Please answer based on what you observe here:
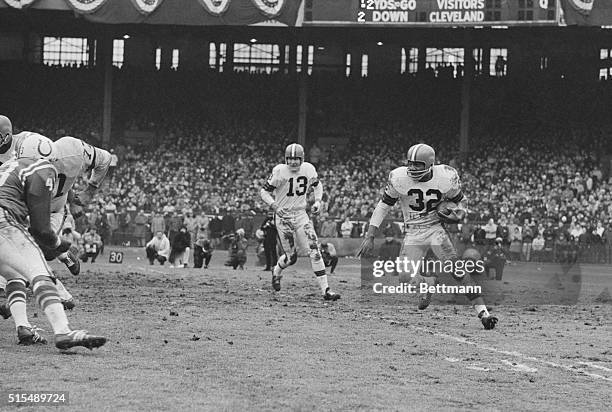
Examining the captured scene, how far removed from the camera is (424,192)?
41.6 feet

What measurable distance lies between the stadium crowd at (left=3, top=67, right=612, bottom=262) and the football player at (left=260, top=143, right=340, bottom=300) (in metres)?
14.4

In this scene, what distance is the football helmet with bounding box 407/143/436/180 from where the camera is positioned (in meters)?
12.4

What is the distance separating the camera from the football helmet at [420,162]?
12352mm

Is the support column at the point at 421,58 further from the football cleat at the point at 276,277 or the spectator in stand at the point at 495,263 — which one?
the football cleat at the point at 276,277

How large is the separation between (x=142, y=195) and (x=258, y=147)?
664 centimetres

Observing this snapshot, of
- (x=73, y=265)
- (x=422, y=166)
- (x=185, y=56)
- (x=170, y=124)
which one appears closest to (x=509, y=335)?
(x=422, y=166)

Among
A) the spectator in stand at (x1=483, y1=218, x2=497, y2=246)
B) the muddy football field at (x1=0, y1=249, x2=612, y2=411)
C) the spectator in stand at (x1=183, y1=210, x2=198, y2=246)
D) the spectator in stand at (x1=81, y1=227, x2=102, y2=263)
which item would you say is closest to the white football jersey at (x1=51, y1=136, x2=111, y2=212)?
the muddy football field at (x1=0, y1=249, x2=612, y2=411)

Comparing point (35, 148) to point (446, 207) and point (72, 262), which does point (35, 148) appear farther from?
point (446, 207)

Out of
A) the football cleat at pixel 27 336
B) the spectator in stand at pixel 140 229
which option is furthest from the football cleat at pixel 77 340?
the spectator in stand at pixel 140 229

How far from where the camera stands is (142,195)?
38781mm

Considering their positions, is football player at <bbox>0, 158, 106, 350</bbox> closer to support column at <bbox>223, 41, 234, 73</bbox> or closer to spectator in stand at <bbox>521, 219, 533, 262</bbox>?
spectator in stand at <bbox>521, 219, 533, 262</bbox>

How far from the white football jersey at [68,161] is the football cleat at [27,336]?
11.3ft

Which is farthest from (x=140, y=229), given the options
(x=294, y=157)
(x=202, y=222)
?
(x=294, y=157)

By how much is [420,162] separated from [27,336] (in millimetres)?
5277
